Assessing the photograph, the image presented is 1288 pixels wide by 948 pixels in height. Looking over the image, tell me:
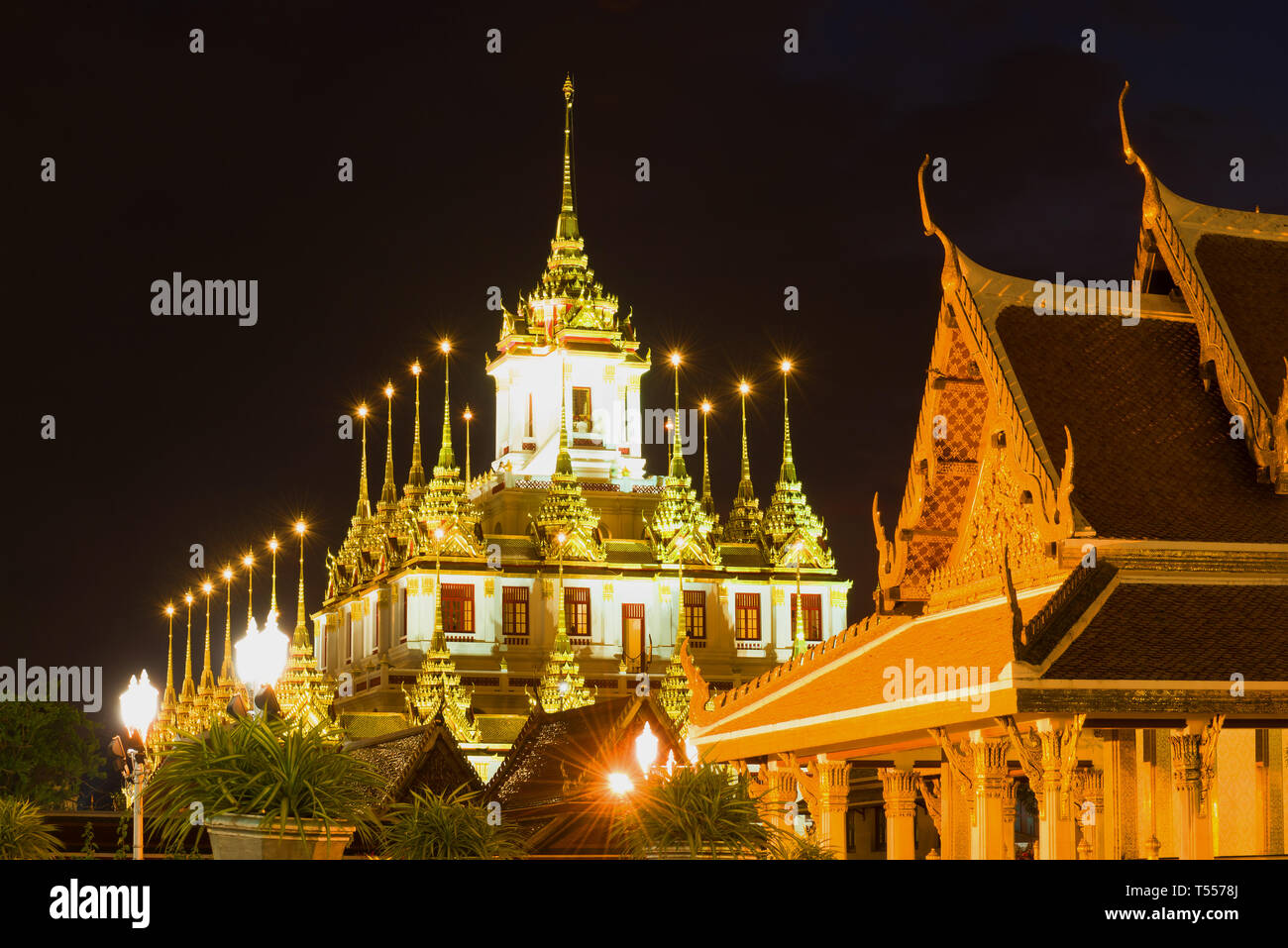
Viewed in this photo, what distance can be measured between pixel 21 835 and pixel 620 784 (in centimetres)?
750

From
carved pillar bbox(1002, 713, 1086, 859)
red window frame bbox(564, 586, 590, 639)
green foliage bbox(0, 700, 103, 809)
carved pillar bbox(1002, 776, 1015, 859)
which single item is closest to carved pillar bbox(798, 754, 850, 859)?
carved pillar bbox(1002, 776, 1015, 859)

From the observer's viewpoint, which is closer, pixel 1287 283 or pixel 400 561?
pixel 1287 283

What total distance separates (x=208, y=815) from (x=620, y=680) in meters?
63.1

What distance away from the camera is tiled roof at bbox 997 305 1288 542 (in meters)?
20.6

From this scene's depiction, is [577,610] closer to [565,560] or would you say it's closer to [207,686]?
[565,560]

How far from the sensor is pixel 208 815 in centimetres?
1343

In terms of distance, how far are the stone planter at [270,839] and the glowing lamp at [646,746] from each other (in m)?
13.0

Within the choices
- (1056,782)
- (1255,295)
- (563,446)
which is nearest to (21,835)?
(1056,782)

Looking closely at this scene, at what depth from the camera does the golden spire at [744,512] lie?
292 feet

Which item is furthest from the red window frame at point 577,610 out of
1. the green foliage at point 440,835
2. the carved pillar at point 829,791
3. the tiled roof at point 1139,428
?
the green foliage at point 440,835

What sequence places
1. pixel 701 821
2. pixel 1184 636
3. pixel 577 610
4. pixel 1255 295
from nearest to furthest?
pixel 701 821
pixel 1184 636
pixel 1255 295
pixel 577 610

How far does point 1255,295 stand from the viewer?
23.0m
